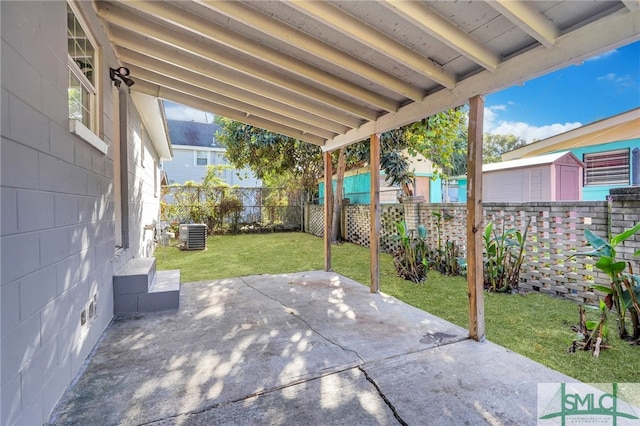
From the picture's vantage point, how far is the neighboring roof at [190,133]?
19.1 meters

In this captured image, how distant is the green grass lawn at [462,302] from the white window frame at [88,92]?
309 cm

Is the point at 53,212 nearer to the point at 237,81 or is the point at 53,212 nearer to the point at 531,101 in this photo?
the point at 237,81

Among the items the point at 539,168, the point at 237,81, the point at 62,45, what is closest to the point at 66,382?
the point at 62,45

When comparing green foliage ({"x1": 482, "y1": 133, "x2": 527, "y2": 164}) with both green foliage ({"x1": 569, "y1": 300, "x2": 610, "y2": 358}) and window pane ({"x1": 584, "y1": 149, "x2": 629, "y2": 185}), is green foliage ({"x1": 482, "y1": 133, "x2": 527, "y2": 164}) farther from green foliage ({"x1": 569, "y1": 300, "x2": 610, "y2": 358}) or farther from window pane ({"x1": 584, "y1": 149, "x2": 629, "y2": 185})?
green foliage ({"x1": 569, "y1": 300, "x2": 610, "y2": 358})

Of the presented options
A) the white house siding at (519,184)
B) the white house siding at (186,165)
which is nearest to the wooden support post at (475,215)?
the white house siding at (519,184)

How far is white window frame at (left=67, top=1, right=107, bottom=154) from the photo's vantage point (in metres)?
2.39

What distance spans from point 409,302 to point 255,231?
9.69 metres

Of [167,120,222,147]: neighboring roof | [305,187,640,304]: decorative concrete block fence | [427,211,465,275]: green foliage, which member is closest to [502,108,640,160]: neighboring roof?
[305,187,640,304]: decorative concrete block fence

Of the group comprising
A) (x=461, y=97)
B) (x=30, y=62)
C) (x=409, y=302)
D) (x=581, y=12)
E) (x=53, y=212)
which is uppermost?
(x=581, y=12)

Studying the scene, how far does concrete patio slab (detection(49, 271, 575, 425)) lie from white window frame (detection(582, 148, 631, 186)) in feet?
25.6

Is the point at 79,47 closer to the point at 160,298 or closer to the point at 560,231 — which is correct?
the point at 160,298

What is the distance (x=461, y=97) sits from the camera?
10.1 ft

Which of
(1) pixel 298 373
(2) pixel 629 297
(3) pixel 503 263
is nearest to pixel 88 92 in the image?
(1) pixel 298 373

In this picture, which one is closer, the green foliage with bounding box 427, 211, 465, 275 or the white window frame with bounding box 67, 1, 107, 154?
the white window frame with bounding box 67, 1, 107, 154
